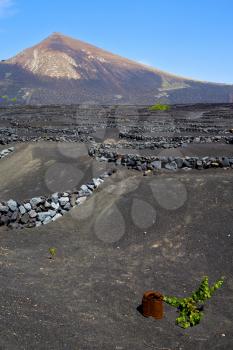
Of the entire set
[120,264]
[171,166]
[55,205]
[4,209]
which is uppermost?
[171,166]

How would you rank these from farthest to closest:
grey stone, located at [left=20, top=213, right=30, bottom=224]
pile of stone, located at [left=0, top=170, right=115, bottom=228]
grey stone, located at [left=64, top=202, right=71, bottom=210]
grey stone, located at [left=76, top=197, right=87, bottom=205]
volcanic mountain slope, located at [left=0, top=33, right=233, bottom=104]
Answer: volcanic mountain slope, located at [left=0, top=33, right=233, bottom=104]
grey stone, located at [left=76, top=197, right=87, bottom=205]
grey stone, located at [left=64, top=202, right=71, bottom=210]
pile of stone, located at [left=0, top=170, right=115, bottom=228]
grey stone, located at [left=20, top=213, right=30, bottom=224]

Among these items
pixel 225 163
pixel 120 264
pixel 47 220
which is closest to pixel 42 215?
pixel 47 220

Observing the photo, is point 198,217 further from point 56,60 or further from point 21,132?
point 56,60

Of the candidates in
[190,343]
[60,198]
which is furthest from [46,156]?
[190,343]

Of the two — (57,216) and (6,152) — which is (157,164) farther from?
(6,152)

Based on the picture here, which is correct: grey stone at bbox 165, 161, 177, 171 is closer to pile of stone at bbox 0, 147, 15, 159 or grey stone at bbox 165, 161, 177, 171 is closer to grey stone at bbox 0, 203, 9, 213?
grey stone at bbox 0, 203, 9, 213

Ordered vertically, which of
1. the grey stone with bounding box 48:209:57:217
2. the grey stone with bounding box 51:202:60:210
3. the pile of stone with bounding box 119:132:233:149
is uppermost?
the pile of stone with bounding box 119:132:233:149

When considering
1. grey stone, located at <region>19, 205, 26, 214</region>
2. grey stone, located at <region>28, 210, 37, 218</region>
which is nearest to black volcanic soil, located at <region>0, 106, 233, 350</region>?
grey stone, located at <region>28, 210, 37, 218</region>
